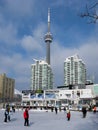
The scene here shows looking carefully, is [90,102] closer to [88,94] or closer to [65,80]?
[88,94]

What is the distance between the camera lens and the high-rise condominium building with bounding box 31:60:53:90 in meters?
162

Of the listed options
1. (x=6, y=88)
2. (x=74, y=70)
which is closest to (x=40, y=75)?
(x=74, y=70)

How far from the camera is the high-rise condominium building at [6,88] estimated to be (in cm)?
14279

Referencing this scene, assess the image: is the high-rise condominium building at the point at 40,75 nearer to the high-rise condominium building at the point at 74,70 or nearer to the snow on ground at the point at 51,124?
the high-rise condominium building at the point at 74,70

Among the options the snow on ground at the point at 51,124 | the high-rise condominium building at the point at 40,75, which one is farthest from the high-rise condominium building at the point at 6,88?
the snow on ground at the point at 51,124

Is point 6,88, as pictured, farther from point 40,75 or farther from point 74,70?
point 74,70

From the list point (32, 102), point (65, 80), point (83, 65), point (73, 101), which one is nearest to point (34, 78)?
point (65, 80)

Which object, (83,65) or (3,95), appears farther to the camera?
(83,65)

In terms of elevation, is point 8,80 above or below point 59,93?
above

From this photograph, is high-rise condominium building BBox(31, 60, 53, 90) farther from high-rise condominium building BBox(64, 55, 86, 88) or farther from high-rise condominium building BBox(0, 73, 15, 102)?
high-rise condominium building BBox(0, 73, 15, 102)

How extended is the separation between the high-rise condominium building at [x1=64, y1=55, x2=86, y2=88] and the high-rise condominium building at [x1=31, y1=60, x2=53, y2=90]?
13418 mm

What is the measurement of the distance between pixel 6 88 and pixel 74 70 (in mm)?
47401

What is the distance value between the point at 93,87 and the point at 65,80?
59.4 m

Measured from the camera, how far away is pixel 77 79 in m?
157
